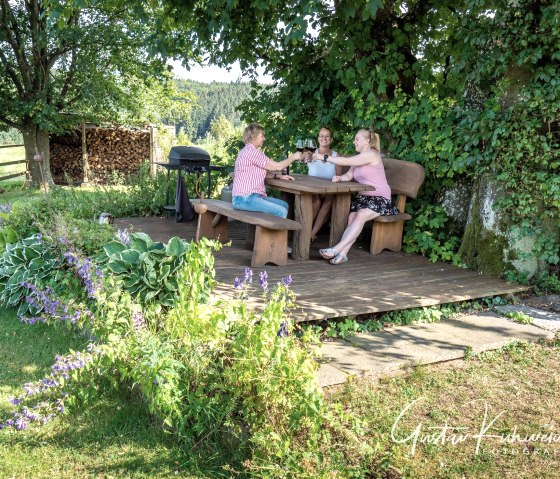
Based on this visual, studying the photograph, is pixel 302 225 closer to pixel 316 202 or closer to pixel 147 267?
pixel 316 202

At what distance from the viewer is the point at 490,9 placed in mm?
6250

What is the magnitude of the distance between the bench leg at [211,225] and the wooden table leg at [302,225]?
87 cm

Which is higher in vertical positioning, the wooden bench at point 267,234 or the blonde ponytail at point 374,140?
the blonde ponytail at point 374,140

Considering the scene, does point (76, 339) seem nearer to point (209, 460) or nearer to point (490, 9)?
point (209, 460)

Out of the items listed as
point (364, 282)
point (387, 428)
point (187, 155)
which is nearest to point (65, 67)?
point (187, 155)

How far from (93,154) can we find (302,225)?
1472 centimetres

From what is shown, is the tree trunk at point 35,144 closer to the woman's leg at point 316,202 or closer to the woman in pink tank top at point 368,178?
the woman's leg at point 316,202

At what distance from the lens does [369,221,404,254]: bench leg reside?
6457 millimetres

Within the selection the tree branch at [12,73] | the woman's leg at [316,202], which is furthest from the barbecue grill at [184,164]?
the tree branch at [12,73]

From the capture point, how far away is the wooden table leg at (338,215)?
625cm

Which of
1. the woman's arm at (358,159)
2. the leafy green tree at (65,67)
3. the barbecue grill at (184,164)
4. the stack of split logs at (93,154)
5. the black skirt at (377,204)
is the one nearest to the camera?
the woman's arm at (358,159)

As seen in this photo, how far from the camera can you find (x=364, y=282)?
17.4ft

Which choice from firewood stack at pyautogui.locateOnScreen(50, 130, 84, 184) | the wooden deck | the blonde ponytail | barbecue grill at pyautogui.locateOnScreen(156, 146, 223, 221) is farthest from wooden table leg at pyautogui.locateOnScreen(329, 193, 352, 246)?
firewood stack at pyautogui.locateOnScreen(50, 130, 84, 184)

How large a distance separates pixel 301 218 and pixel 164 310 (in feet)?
7.00
